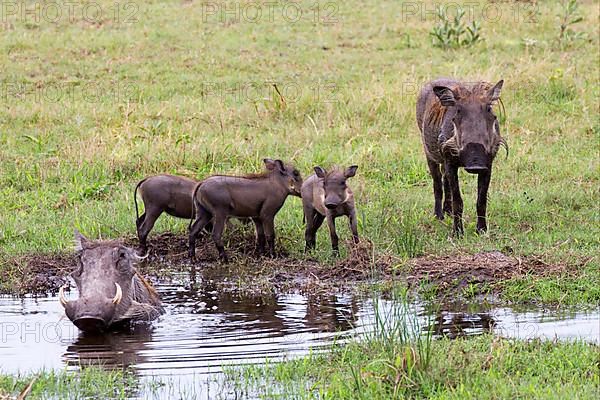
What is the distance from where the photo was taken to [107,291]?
644 cm

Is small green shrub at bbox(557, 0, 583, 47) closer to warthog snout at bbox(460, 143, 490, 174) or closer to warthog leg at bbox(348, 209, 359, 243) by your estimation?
warthog snout at bbox(460, 143, 490, 174)

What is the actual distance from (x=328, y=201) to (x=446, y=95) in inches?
53.0

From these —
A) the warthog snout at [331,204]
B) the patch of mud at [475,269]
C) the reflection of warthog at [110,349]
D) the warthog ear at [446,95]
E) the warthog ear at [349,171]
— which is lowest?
the reflection of warthog at [110,349]

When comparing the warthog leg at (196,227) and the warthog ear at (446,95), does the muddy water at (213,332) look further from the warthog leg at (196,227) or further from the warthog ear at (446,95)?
the warthog ear at (446,95)

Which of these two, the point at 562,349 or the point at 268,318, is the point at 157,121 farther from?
the point at 562,349

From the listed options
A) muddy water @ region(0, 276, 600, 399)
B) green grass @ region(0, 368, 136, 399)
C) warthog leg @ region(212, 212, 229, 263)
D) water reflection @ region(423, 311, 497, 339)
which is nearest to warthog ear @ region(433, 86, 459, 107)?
warthog leg @ region(212, 212, 229, 263)

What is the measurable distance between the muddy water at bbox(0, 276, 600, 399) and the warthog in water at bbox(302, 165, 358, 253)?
41.4 inches

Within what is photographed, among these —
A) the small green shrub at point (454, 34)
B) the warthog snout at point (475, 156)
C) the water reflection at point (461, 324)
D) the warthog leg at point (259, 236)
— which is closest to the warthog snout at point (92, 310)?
the water reflection at point (461, 324)

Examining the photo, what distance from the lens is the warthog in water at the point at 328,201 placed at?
817 centimetres

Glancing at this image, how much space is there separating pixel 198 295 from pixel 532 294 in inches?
84.1

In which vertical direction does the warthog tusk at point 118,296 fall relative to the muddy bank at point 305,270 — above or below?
above

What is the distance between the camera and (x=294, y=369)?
5.30 m

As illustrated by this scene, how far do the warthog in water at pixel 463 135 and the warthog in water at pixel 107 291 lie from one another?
2.76 meters

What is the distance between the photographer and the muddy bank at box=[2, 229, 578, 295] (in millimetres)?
7223
